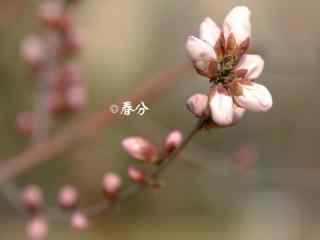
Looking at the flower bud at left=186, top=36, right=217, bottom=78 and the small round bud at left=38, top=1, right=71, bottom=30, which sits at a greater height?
the small round bud at left=38, top=1, right=71, bottom=30

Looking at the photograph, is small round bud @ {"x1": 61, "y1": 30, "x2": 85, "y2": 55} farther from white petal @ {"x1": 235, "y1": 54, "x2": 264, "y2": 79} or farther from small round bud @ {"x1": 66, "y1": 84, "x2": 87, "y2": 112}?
white petal @ {"x1": 235, "y1": 54, "x2": 264, "y2": 79}

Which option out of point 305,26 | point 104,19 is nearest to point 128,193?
point 305,26

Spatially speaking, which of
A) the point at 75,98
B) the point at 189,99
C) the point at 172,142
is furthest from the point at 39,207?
the point at 189,99

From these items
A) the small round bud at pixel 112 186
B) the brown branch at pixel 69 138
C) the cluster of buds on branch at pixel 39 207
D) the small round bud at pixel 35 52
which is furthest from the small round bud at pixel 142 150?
the small round bud at pixel 35 52

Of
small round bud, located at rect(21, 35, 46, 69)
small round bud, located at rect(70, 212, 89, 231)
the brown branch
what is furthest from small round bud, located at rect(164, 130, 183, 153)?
small round bud, located at rect(21, 35, 46, 69)

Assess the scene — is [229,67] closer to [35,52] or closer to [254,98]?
[254,98]

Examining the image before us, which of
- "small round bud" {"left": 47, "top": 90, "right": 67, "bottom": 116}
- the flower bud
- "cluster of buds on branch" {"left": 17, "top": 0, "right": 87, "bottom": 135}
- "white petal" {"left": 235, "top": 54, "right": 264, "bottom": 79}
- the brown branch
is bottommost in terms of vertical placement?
the flower bud
